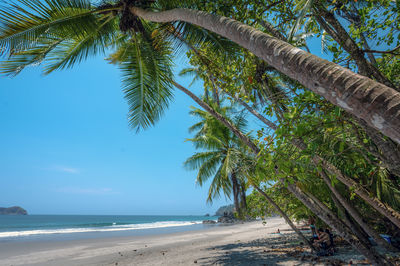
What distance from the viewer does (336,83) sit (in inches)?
58.5

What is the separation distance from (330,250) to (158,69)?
24.4ft

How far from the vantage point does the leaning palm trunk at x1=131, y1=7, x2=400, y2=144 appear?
4.16 ft

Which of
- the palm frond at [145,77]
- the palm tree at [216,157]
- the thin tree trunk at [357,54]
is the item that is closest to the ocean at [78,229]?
the palm tree at [216,157]

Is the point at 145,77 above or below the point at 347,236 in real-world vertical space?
above

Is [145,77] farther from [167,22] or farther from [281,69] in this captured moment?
[281,69]

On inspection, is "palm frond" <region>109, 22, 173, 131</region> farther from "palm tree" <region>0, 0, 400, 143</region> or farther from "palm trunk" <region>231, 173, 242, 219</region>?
"palm trunk" <region>231, 173, 242, 219</region>

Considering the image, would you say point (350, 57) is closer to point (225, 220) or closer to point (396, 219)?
point (396, 219)

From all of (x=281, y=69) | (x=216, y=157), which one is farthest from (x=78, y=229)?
(x=281, y=69)

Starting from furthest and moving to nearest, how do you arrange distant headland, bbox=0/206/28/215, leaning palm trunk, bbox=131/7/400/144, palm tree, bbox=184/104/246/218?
distant headland, bbox=0/206/28/215 < palm tree, bbox=184/104/246/218 < leaning palm trunk, bbox=131/7/400/144

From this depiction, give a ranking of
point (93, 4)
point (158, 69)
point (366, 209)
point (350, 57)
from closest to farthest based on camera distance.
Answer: point (350, 57) < point (93, 4) < point (158, 69) < point (366, 209)

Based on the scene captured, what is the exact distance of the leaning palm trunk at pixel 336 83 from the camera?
1268mm

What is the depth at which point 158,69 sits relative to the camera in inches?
247

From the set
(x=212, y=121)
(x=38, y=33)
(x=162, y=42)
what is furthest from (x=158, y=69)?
(x=212, y=121)

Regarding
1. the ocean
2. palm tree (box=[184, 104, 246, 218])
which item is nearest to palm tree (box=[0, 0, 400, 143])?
palm tree (box=[184, 104, 246, 218])
